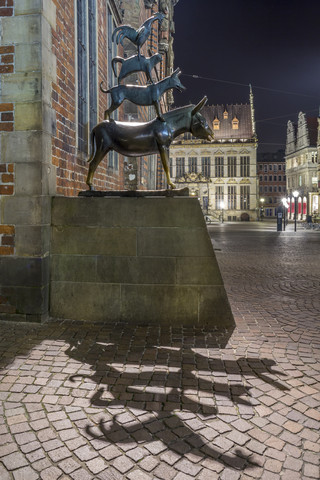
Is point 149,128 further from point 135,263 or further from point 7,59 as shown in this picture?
point 7,59

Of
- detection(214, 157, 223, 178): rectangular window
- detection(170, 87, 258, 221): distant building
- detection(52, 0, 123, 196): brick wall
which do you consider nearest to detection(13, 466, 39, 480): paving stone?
detection(52, 0, 123, 196): brick wall

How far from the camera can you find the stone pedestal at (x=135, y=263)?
4.46m

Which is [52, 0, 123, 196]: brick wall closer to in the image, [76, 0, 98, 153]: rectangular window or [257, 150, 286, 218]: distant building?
[76, 0, 98, 153]: rectangular window

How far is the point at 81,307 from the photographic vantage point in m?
4.61

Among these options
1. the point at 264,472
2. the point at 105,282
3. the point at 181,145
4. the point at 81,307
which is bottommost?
the point at 264,472

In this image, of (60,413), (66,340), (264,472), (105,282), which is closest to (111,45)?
(105,282)

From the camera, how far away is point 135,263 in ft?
15.0

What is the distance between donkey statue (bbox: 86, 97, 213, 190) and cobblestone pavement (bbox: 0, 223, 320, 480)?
2207 millimetres

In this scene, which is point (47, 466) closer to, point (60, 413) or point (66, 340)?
point (60, 413)

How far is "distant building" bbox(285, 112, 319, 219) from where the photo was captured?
57188mm

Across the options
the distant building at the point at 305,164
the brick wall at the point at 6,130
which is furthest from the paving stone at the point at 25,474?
the distant building at the point at 305,164

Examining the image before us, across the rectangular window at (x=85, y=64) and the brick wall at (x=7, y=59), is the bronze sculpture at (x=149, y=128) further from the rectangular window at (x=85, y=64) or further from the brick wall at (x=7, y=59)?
the rectangular window at (x=85, y=64)

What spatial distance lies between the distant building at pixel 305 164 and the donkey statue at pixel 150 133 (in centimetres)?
5394

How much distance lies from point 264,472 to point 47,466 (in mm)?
1157
